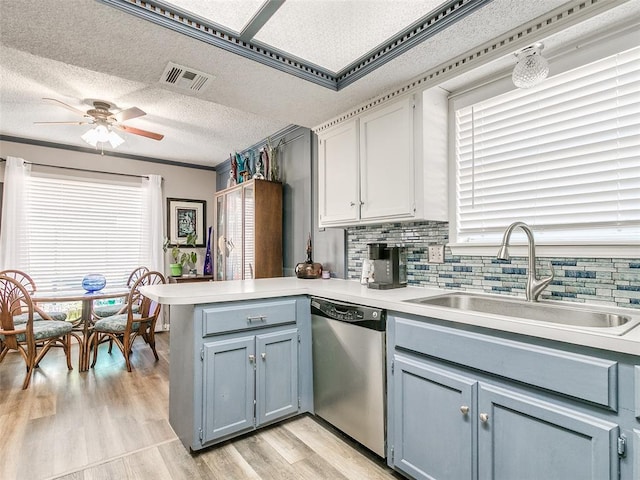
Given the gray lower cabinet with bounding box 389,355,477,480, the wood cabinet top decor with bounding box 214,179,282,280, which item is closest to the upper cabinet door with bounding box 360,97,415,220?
the gray lower cabinet with bounding box 389,355,477,480

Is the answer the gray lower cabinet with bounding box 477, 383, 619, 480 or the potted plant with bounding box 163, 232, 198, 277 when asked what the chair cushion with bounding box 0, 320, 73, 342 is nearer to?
the potted plant with bounding box 163, 232, 198, 277

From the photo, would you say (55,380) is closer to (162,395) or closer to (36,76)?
(162,395)

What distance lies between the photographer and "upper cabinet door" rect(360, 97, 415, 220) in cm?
205

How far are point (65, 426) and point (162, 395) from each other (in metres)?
0.64

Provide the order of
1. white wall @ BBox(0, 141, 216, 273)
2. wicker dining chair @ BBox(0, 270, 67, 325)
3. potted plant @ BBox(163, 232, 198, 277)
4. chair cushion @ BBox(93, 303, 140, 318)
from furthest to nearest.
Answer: potted plant @ BBox(163, 232, 198, 277)
white wall @ BBox(0, 141, 216, 273)
chair cushion @ BBox(93, 303, 140, 318)
wicker dining chair @ BBox(0, 270, 67, 325)

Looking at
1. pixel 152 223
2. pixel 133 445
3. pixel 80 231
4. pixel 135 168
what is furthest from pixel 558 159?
pixel 80 231

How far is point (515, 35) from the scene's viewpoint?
1.61 metres

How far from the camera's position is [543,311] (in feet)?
5.25

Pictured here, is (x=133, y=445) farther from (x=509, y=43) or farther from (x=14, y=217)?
(x=14, y=217)

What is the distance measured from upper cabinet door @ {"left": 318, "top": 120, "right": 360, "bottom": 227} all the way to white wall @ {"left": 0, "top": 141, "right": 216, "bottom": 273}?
126 inches

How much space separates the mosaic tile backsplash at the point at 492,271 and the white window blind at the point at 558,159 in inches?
4.5

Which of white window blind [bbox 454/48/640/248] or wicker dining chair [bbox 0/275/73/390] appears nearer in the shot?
white window blind [bbox 454/48/640/248]

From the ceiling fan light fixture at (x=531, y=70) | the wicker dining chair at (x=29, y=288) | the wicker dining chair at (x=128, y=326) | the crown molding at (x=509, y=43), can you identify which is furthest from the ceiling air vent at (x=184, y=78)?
the wicker dining chair at (x=29, y=288)

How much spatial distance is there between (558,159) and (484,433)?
1307mm
